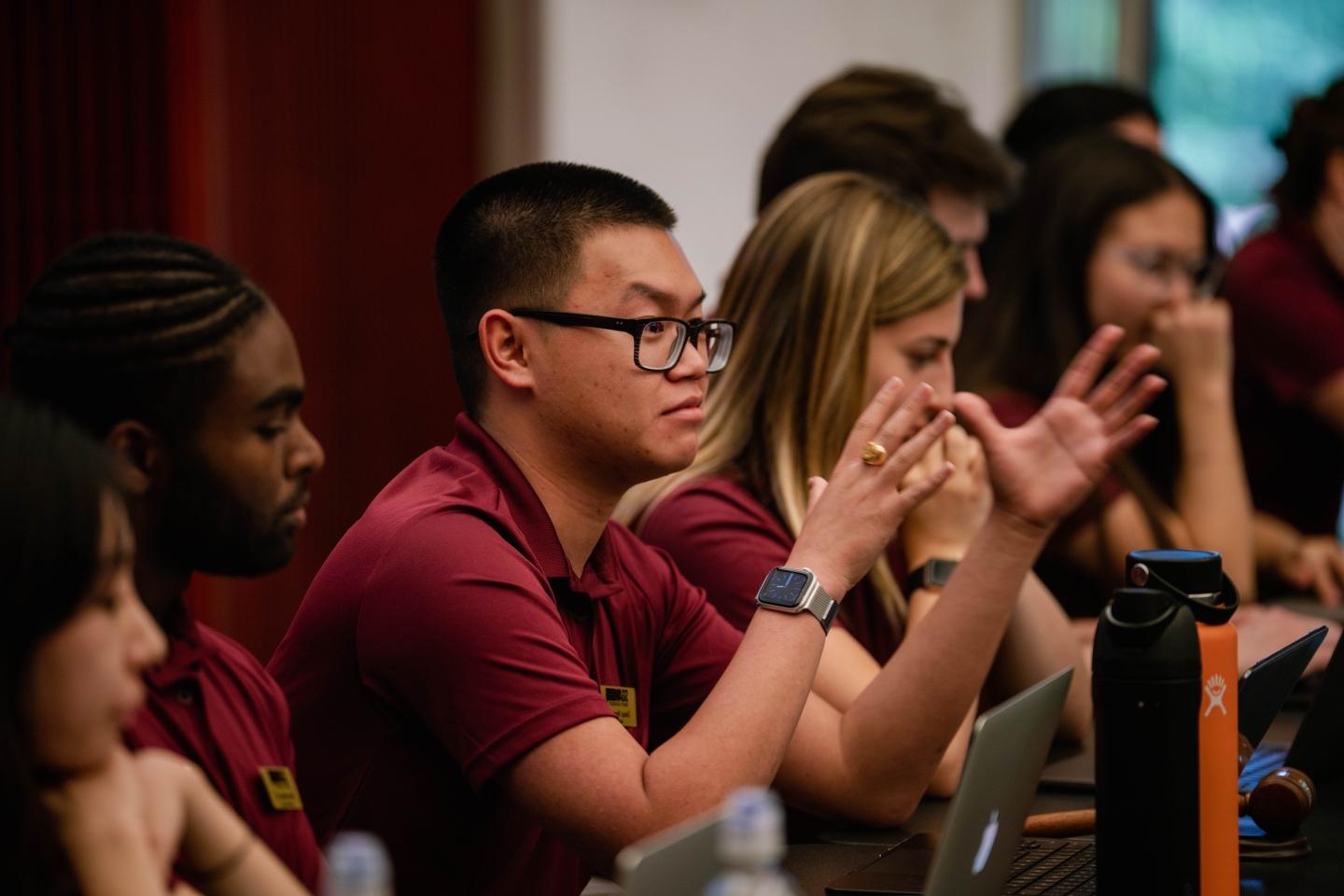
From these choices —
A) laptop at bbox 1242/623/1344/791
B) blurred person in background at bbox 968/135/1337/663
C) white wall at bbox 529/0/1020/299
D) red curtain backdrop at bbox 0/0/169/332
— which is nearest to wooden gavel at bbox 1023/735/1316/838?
laptop at bbox 1242/623/1344/791

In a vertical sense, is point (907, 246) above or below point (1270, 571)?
above

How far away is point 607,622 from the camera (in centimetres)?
158

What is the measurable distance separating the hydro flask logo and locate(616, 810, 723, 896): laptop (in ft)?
1.42

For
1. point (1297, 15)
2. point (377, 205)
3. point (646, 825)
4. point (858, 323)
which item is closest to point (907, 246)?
point (858, 323)

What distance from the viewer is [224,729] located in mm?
1182

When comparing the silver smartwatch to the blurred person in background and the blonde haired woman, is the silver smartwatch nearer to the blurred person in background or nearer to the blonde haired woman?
the blonde haired woman

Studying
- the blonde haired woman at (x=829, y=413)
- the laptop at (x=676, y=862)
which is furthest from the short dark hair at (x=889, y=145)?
the laptop at (x=676, y=862)

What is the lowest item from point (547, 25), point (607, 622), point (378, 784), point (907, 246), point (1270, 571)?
point (1270, 571)

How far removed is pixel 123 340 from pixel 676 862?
50 cm

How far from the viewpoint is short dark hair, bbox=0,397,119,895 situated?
85 cm

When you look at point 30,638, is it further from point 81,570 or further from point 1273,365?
point 1273,365

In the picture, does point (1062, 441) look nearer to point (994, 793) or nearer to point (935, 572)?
point (935, 572)

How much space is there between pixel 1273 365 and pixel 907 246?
4.51 feet

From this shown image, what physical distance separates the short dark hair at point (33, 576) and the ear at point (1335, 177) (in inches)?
108
